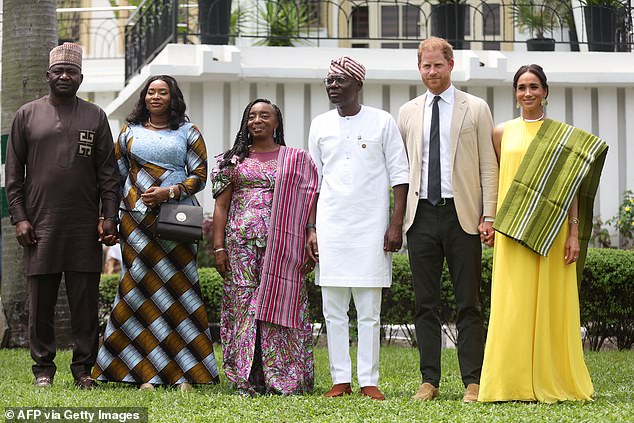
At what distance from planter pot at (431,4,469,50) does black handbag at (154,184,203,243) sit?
695cm

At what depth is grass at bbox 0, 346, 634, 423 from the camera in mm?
6043

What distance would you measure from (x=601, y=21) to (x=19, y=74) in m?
7.33

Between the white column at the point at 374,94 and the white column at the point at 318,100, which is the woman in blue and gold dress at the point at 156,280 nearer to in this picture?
the white column at the point at 318,100

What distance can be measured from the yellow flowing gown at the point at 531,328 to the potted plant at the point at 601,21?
23.8 feet

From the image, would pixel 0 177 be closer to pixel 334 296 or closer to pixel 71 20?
pixel 334 296

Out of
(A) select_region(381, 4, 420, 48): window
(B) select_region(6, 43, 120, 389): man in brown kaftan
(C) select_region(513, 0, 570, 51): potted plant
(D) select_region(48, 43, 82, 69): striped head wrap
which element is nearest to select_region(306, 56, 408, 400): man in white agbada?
(B) select_region(6, 43, 120, 389): man in brown kaftan

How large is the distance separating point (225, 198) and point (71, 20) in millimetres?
13154

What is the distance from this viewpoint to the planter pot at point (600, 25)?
530 inches

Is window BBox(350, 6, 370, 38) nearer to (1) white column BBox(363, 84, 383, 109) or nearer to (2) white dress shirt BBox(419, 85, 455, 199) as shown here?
(1) white column BBox(363, 84, 383, 109)

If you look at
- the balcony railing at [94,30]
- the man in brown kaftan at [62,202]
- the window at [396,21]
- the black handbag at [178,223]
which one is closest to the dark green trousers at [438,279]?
the black handbag at [178,223]

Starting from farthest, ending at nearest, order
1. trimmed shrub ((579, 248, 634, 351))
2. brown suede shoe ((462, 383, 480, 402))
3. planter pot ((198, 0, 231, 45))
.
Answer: planter pot ((198, 0, 231, 45)) < trimmed shrub ((579, 248, 634, 351)) < brown suede shoe ((462, 383, 480, 402))

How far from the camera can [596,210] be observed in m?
13.1

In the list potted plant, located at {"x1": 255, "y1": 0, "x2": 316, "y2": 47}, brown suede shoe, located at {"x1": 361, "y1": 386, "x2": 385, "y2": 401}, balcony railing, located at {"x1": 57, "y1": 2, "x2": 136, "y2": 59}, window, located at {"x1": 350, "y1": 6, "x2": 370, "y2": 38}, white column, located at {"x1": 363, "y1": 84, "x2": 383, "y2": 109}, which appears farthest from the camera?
balcony railing, located at {"x1": 57, "y1": 2, "x2": 136, "y2": 59}

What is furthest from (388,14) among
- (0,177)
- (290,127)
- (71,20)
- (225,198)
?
(225,198)
